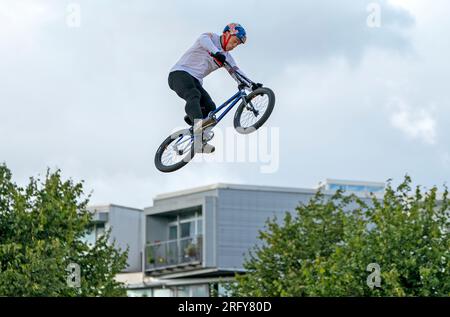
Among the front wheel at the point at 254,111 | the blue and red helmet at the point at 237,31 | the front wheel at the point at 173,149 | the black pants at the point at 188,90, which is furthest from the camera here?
the front wheel at the point at 173,149

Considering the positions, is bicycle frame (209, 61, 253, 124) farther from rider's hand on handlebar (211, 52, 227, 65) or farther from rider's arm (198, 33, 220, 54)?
rider's arm (198, 33, 220, 54)

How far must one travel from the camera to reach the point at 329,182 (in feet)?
Answer: 418

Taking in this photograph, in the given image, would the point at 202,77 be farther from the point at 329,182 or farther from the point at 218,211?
the point at 329,182

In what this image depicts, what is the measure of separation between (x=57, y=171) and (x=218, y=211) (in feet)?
115

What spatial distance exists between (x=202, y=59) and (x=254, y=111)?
1.31 meters

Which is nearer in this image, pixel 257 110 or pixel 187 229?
pixel 257 110

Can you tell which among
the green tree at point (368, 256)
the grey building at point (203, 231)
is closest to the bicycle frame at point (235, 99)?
the green tree at point (368, 256)

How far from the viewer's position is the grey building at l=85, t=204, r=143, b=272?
118438 mm

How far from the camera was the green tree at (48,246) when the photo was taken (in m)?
68.1

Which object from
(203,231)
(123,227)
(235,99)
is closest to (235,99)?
(235,99)

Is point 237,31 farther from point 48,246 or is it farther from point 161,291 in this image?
point 161,291

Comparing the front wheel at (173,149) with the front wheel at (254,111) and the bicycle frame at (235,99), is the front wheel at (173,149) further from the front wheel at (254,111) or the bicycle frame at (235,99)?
the front wheel at (254,111)

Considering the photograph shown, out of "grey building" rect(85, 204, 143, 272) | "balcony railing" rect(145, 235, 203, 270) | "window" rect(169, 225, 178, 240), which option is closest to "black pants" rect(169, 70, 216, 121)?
"balcony railing" rect(145, 235, 203, 270)

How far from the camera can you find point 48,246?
228 ft
